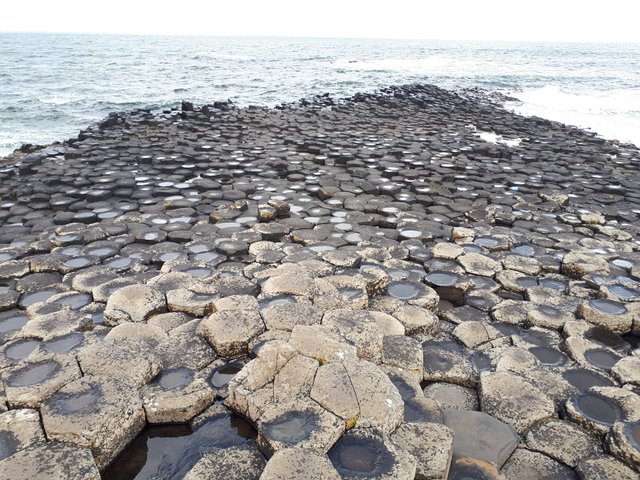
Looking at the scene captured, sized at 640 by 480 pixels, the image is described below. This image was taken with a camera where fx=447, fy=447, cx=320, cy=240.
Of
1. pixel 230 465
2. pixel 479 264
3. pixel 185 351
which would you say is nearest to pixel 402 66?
pixel 479 264

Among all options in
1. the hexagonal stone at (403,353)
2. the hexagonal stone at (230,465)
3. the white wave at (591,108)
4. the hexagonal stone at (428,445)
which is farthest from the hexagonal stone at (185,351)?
the white wave at (591,108)

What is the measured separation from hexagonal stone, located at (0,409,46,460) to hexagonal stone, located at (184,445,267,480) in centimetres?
95

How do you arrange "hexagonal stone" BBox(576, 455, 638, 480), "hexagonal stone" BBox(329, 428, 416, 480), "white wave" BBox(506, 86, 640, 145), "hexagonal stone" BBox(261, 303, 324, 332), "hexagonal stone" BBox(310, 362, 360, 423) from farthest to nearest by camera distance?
"white wave" BBox(506, 86, 640, 145), "hexagonal stone" BBox(261, 303, 324, 332), "hexagonal stone" BBox(310, 362, 360, 423), "hexagonal stone" BBox(576, 455, 638, 480), "hexagonal stone" BBox(329, 428, 416, 480)

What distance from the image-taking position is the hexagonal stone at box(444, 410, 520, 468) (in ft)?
9.16

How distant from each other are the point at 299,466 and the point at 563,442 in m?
1.82

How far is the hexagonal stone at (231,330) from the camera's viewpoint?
3.60 m

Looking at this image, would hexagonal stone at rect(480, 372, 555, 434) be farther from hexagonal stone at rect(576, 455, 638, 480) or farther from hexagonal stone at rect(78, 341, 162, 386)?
hexagonal stone at rect(78, 341, 162, 386)

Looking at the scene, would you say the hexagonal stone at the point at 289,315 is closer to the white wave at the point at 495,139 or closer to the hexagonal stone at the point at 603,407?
the hexagonal stone at the point at 603,407

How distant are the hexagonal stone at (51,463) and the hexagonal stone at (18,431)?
127 mm

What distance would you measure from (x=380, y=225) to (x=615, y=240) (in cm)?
344

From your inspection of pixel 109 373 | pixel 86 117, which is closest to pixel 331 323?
pixel 109 373

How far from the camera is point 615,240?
658cm

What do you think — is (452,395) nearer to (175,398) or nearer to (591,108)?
(175,398)

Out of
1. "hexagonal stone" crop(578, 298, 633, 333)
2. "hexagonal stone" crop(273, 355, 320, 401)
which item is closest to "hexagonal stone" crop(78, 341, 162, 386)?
"hexagonal stone" crop(273, 355, 320, 401)
